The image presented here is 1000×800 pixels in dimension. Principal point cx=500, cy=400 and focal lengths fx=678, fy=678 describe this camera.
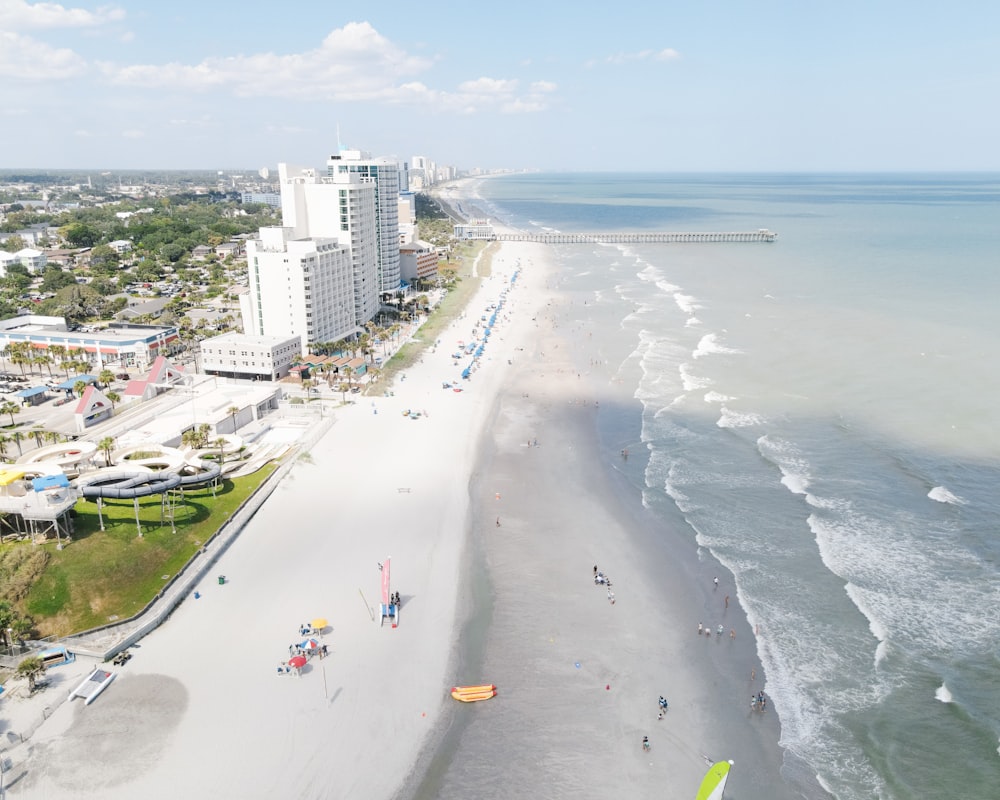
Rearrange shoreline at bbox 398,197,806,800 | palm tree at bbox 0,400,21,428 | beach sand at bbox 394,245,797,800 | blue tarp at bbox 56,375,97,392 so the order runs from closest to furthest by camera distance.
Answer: beach sand at bbox 394,245,797,800 < shoreline at bbox 398,197,806,800 < palm tree at bbox 0,400,21,428 < blue tarp at bbox 56,375,97,392

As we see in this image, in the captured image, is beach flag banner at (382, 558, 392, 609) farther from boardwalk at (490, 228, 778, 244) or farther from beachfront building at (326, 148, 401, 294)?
boardwalk at (490, 228, 778, 244)

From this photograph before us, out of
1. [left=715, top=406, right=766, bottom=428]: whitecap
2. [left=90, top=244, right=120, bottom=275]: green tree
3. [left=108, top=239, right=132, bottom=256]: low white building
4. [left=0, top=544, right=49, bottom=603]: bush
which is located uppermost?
[left=108, top=239, right=132, bottom=256]: low white building

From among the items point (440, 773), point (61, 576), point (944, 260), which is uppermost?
point (944, 260)

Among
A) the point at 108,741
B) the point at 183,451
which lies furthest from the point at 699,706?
the point at 183,451

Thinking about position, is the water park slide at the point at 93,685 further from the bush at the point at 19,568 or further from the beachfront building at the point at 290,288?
the beachfront building at the point at 290,288

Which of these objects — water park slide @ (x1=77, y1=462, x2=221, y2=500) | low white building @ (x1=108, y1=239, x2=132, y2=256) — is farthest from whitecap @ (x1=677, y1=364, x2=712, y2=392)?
low white building @ (x1=108, y1=239, x2=132, y2=256)

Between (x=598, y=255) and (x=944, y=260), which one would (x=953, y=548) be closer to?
(x=944, y=260)
